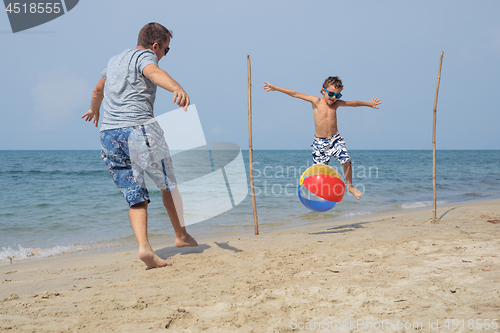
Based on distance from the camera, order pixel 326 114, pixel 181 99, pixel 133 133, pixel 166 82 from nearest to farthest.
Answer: pixel 181 99, pixel 166 82, pixel 133 133, pixel 326 114

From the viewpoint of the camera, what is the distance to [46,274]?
366 centimetres

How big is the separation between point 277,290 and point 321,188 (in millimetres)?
2503

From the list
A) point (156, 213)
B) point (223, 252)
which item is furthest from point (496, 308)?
point (156, 213)

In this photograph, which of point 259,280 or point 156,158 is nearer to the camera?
point 259,280

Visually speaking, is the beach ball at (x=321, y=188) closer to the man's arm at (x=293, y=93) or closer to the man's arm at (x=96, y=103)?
the man's arm at (x=293, y=93)

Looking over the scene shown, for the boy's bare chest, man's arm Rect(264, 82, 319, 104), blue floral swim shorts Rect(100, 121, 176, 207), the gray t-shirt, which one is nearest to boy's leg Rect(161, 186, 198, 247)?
blue floral swim shorts Rect(100, 121, 176, 207)

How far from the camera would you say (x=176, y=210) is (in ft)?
11.2

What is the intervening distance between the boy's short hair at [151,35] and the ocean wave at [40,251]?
3789 mm

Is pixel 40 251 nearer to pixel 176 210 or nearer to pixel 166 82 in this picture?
pixel 176 210

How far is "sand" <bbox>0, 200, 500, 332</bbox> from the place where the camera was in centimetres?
202

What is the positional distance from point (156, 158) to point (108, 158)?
41 centimetres

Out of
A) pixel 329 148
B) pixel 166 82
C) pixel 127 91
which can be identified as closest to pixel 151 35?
pixel 127 91

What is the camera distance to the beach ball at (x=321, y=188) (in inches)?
188

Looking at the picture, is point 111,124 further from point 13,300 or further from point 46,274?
point 46,274
